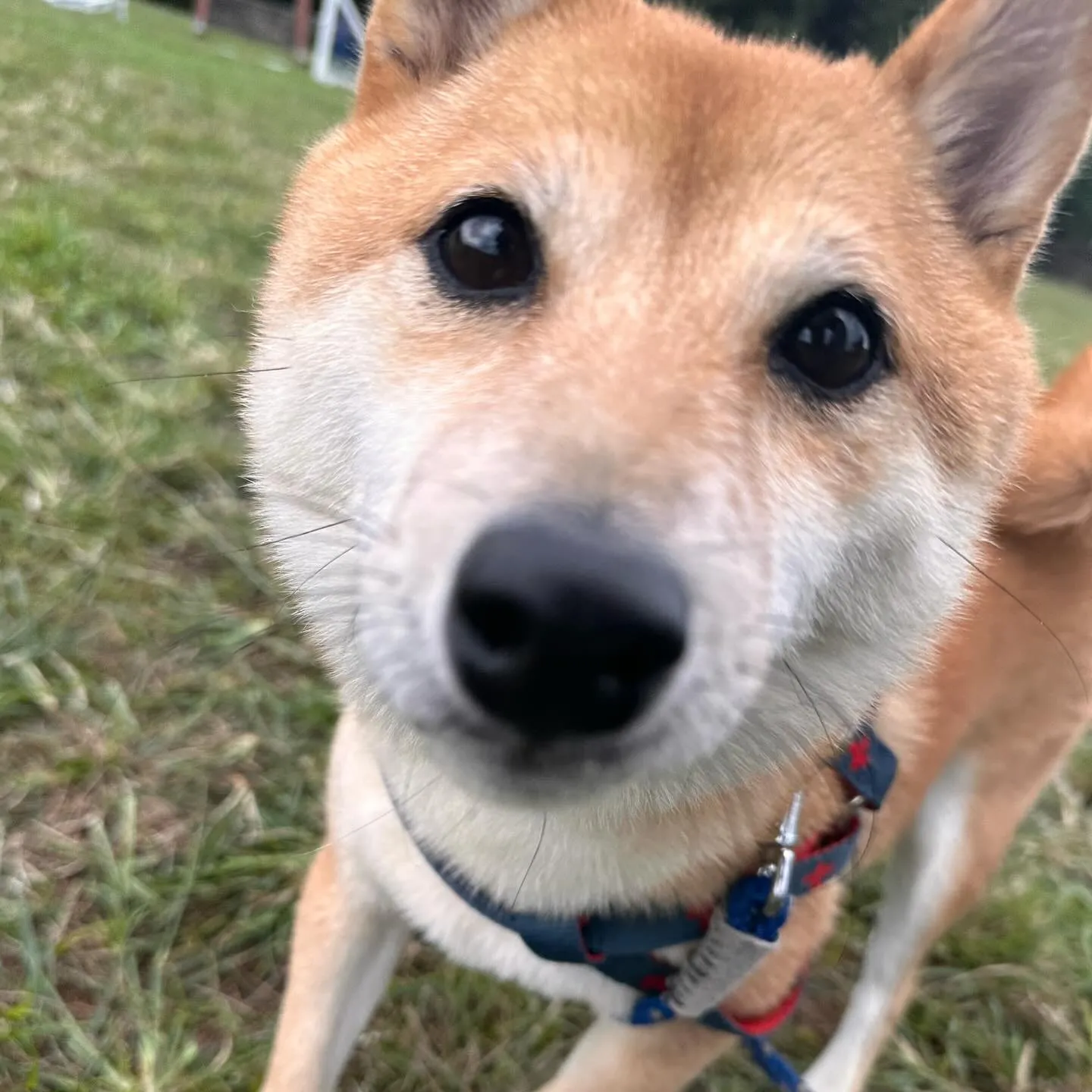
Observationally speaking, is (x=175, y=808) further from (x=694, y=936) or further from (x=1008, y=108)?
(x=1008, y=108)

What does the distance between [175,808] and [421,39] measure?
1.89m

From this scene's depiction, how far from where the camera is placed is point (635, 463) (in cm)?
111

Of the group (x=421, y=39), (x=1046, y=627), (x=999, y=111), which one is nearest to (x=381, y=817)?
(x=421, y=39)

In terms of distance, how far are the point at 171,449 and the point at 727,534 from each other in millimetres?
2935

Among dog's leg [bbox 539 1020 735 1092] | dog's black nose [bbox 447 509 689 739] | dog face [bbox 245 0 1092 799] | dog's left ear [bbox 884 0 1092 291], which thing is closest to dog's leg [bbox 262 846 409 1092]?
dog's leg [bbox 539 1020 735 1092]

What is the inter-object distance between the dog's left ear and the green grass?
2.04 metres

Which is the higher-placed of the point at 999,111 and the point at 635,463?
the point at 999,111

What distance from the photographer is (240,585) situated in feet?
10.7

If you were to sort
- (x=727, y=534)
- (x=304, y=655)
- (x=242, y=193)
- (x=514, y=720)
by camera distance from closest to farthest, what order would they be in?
1. (x=514, y=720)
2. (x=727, y=534)
3. (x=304, y=655)
4. (x=242, y=193)

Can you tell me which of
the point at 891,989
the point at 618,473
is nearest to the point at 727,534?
the point at 618,473

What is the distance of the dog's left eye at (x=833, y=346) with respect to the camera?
1.50 metres

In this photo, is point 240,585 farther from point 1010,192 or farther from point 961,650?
point 1010,192

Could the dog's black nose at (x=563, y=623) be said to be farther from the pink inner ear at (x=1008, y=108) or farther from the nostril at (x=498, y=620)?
the pink inner ear at (x=1008, y=108)

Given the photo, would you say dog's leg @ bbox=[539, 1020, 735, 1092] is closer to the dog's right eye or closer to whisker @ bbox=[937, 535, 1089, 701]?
whisker @ bbox=[937, 535, 1089, 701]
